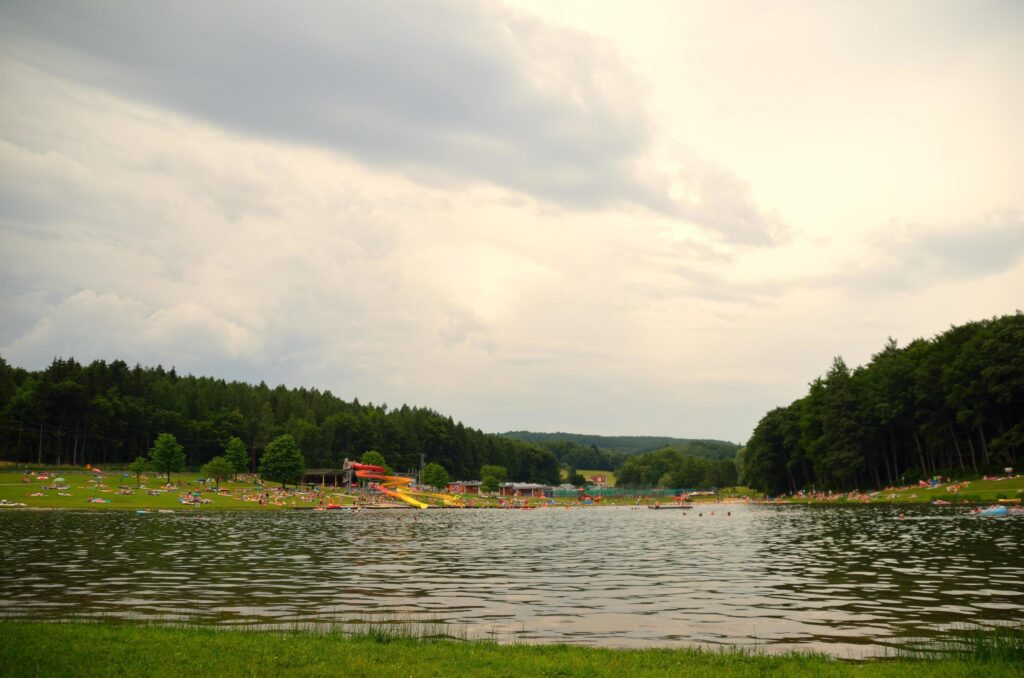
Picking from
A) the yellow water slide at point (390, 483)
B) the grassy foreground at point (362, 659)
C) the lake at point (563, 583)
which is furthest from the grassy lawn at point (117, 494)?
the grassy foreground at point (362, 659)

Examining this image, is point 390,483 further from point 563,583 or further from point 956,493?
point 563,583

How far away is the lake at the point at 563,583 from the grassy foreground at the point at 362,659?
2911 mm

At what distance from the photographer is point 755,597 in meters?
28.7

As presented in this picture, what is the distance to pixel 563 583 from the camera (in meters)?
33.2

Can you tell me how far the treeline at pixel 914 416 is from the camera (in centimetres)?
10444

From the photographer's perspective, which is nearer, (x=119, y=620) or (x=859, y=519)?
(x=119, y=620)

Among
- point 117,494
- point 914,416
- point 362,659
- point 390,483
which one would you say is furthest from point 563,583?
point 390,483

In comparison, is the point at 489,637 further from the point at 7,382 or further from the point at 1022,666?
the point at 7,382

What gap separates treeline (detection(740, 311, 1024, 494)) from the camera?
10444 centimetres

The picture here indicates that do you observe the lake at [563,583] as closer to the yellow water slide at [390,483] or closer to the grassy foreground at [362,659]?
the grassy foreground at [362,659]

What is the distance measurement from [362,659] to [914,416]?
423ft

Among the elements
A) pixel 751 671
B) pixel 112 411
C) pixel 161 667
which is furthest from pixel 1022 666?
pixel 112 411

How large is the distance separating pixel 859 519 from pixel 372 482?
138m

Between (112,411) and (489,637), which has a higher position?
(112,411)
